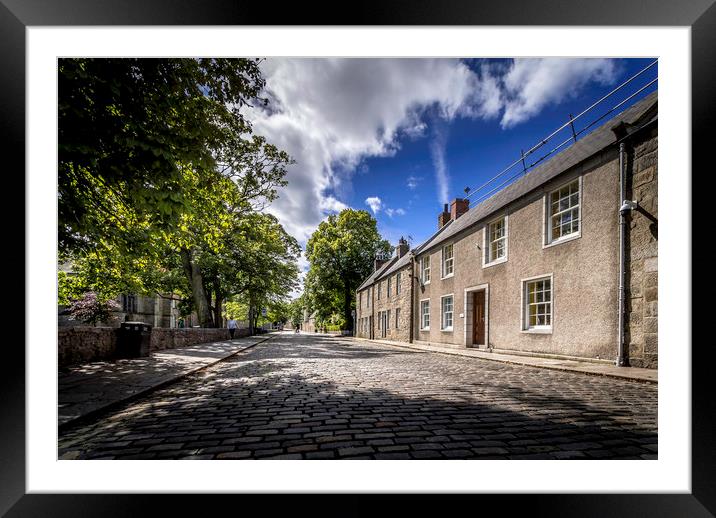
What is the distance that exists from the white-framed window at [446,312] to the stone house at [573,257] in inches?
15.5

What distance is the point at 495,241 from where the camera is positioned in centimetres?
1380

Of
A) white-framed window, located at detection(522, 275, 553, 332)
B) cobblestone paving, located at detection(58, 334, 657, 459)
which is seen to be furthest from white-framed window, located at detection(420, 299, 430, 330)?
cobblestone paving, located at detection(58, 334, 657, 459)

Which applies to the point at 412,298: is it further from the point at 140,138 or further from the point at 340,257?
the point at 340,257

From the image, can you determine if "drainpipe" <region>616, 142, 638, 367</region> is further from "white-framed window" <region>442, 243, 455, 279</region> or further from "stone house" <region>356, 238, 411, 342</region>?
"stone house" <region>356, 238, 411, 342</region>

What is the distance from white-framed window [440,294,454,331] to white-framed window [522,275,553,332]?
5.52m

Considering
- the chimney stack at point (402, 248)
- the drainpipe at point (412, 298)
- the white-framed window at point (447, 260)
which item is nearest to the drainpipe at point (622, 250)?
the white-framed window at point (447, 260)

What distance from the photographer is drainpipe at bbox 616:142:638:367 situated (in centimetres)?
786

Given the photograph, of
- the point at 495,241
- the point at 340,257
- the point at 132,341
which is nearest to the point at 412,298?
the point at 495,241

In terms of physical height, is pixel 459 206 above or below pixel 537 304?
above
